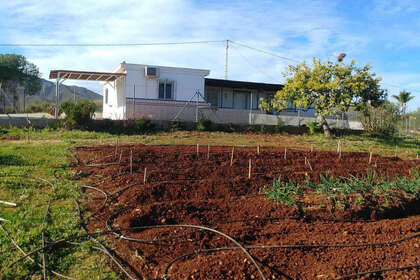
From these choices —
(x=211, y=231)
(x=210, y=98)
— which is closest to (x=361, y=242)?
(x=211, y=231)

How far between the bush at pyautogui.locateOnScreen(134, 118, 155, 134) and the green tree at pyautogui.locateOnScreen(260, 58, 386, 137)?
657 centimetres

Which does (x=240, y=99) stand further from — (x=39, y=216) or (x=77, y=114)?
(x=39, y=216)

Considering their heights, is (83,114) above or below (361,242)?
above

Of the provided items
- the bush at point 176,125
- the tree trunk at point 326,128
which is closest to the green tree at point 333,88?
the tree trunk at point 326,128

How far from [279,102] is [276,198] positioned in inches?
520

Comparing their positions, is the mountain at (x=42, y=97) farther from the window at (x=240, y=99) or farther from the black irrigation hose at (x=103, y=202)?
the black irrigation hose at (x=103, y=202)

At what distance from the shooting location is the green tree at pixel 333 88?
16.8m

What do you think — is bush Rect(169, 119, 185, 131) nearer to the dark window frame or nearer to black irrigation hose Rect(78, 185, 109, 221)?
the dark window frame

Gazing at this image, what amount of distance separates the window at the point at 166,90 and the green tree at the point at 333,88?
754cm

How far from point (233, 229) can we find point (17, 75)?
36.5 meters

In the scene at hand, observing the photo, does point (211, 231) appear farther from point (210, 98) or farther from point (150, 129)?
point (210, 98)

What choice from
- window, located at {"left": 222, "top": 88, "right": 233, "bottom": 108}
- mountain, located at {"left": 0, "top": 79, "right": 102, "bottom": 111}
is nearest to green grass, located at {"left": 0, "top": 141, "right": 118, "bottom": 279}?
mountain, located at {"left": 0, "top": 79, "right": 102, "bottom": 111}

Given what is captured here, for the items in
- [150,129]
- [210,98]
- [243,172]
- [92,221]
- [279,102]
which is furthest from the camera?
[210,98]

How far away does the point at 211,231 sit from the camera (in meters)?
4.66
